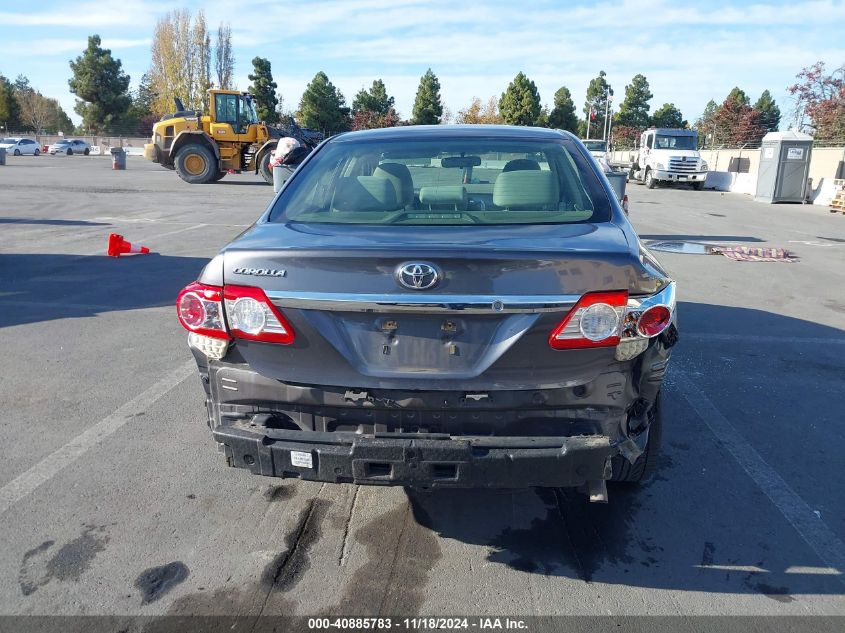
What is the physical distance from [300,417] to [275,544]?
712mm

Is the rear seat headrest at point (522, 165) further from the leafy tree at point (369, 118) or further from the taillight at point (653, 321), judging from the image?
the leafy tree at point (369, 118)

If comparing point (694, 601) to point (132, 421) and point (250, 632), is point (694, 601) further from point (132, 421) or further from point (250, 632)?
point (132, 421)

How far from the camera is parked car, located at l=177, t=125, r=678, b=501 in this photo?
255 centimetres

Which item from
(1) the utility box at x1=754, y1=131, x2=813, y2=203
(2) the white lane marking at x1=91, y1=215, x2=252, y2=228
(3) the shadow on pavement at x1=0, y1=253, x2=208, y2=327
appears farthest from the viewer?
(1) the utility box at x1=754, y1=131, x2=813, y2=203

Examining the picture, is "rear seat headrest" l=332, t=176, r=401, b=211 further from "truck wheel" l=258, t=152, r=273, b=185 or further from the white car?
the white car

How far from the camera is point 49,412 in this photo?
14.8 feet

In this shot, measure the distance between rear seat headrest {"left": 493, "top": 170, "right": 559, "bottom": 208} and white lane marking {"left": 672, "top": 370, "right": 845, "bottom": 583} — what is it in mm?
1857

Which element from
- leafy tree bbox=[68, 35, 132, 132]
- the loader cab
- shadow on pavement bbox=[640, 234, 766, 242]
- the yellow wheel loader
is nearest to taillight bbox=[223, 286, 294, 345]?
shadow on pavement bbox=[640, 234, 766, 242]

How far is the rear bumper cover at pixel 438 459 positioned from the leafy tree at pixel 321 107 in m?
63.7

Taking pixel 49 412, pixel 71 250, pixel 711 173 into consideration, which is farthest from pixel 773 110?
pixel 49 412

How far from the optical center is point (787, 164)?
23.8m

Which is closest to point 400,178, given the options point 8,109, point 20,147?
point 20,147

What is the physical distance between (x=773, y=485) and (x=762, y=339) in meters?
3.03

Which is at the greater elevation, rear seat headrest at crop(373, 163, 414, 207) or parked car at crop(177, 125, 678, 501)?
rear seat headrest at crop(373, 163, 414, 207)
